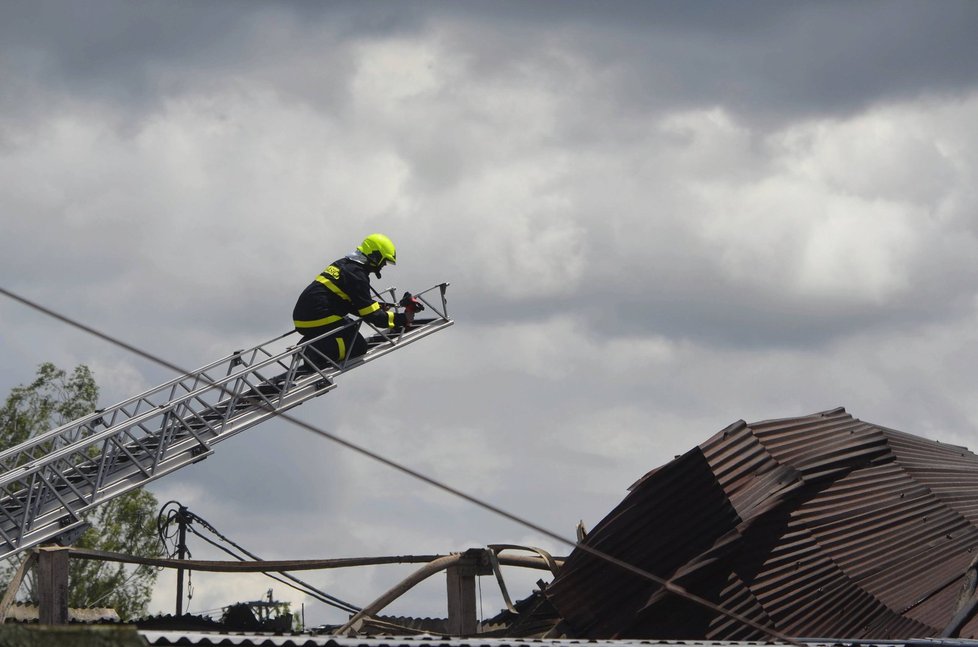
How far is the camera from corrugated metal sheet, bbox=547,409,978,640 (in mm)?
A: 12258

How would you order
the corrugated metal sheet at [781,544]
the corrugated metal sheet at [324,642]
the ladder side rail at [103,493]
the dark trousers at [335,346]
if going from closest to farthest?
1. the corrugated metal sheet at [324,642]
2. the corrugated metal sheet at [781,544]
3. the ladder side rail at [103,493]
4. the dark trousers at [335,346]

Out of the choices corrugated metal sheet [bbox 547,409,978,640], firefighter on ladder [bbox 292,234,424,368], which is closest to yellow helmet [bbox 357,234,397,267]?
firefighter on ladder [bbox 292,234,424,368]

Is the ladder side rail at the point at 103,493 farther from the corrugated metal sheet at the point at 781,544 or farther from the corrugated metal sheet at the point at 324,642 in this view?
the corrugated metal sheet at the point at 324,642

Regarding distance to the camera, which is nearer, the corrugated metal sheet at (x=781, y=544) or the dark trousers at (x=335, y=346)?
the corrugated metal sheet at (x=781, y=544)

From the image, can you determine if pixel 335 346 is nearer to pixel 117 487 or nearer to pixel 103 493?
pixel 117 487

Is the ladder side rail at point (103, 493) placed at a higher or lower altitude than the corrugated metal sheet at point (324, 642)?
higher

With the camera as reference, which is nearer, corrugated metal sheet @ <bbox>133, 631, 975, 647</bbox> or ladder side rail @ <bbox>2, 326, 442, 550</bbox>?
corrugated metal sheet @ <bbox>133, 631, 975, 647</bbox>

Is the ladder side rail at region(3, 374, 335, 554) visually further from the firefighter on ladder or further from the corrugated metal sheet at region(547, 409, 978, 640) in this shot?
the corrugated metal sheet at region(547, 409, 978, 640)

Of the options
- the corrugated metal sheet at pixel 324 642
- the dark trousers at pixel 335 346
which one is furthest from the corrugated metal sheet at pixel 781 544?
the dark trousers at pixel 335 346

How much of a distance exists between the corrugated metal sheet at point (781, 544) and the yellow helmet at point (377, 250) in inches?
296

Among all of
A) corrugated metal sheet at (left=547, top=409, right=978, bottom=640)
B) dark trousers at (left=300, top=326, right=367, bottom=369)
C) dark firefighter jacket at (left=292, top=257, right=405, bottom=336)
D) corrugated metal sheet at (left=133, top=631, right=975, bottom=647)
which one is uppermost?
dark firefighter jacket at (left=292, top=257, right=405, bottom=336)

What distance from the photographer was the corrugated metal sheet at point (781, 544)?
12.3m

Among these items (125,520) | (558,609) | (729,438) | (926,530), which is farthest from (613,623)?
(125,520)

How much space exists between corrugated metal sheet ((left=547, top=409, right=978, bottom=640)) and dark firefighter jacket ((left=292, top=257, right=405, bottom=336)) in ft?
22.7
